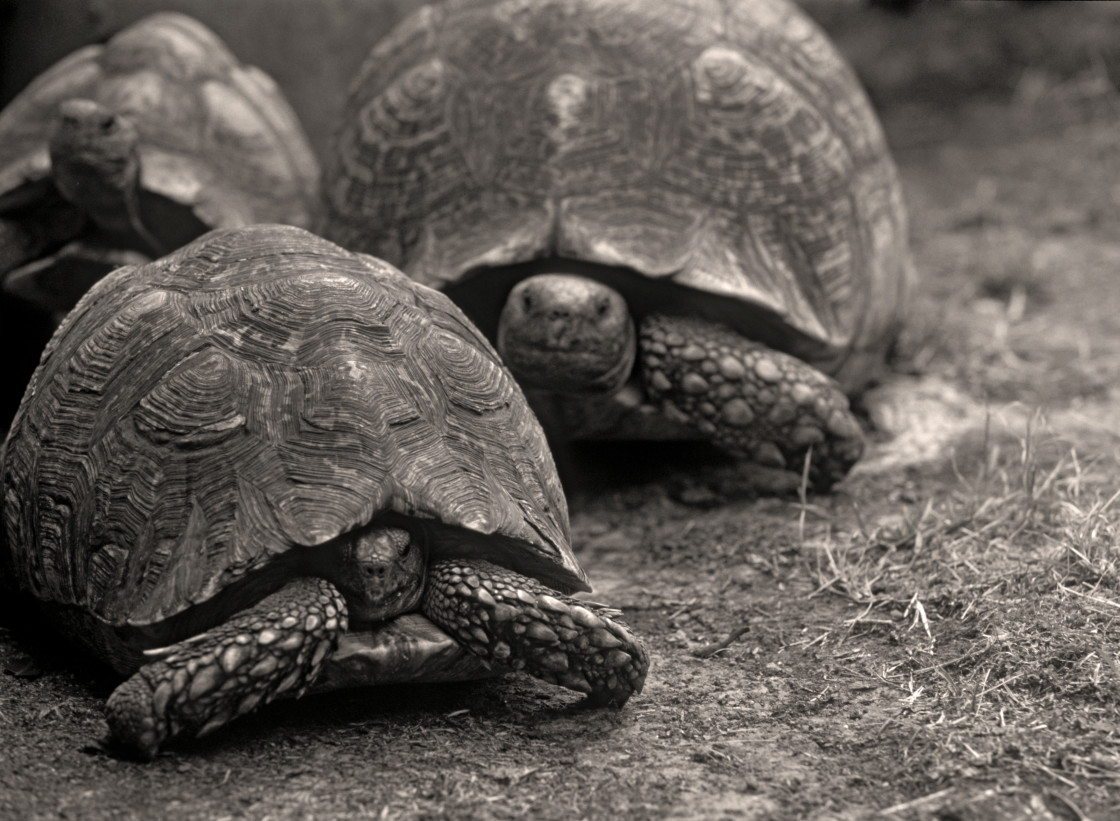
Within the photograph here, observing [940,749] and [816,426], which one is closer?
[940,749]

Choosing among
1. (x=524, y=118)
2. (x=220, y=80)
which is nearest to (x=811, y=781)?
(x=524, y=118)

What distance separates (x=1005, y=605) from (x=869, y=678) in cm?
39

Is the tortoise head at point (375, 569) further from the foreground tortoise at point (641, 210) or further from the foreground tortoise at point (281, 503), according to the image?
the foreground tortoise at point (641, 210)

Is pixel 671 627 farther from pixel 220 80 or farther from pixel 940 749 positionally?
pixel 220 80

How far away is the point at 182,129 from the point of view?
15.3 feet

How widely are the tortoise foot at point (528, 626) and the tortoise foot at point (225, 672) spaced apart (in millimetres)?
226

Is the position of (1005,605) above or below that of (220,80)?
below

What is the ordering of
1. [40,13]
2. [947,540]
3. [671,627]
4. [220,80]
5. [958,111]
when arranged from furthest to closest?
[958,111], [40,13], [220,80], [947,540], [671,627]

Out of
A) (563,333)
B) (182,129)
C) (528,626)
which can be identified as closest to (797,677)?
(528,626)

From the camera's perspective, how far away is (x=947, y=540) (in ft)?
10.4

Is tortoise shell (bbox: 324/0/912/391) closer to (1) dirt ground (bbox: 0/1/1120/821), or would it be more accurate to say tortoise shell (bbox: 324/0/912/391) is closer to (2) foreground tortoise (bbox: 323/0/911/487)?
(2) foreground tortoise (bbox: 323/0/911/487)

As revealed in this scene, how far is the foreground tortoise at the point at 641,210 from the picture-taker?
3672 millimetres

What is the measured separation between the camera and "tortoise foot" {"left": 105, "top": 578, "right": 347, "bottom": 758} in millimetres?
2088

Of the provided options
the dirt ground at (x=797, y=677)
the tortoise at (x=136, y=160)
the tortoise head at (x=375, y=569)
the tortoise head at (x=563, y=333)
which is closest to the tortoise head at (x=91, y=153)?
the tortoise at (x=136, y=160)
